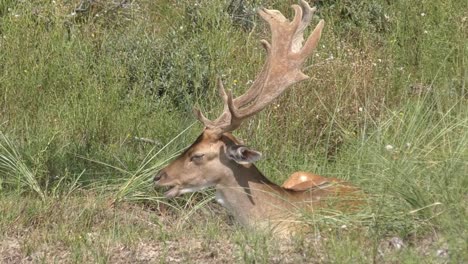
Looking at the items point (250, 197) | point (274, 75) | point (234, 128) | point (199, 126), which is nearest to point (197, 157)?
point (234, 128)

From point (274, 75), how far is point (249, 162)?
651mm

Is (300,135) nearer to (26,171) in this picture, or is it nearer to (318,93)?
(318,93)

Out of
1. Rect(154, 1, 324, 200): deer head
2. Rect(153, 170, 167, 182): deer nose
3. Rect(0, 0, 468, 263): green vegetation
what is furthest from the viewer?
Rect(153, 170, 167, 182): deer nose

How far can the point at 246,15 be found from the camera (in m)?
11.9

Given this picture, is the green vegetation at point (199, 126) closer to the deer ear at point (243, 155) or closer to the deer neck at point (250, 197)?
the deer neck at point (250, 197)

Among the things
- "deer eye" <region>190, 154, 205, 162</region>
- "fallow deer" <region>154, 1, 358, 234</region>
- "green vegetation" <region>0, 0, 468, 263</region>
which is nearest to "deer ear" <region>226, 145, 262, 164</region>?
"fallow deer" <region>154, 1, 358, 234</region>

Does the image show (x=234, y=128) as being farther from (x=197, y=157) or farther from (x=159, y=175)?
(x=159, y=175)

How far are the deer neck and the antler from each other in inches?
13.0

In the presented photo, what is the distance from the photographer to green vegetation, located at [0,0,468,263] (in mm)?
7055

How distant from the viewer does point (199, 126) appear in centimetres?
992

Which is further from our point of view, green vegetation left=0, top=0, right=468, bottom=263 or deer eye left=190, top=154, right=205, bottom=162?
deer eye left=190, top=154, right=205, bottom=162

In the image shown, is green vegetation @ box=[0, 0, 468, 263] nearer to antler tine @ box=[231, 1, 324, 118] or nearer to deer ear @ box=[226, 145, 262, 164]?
deer ear @ box=[226, 145, 262, 164]

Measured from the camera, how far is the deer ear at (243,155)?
814 centimetres

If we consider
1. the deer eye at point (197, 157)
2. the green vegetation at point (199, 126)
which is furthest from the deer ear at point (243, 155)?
the green vegetation at point (199, 126)
